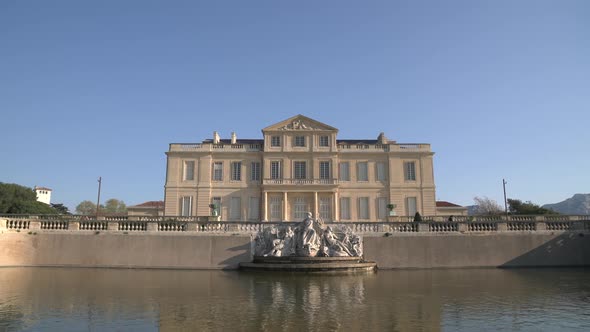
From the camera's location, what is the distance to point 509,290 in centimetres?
1210

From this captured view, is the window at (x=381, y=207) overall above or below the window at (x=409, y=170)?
below

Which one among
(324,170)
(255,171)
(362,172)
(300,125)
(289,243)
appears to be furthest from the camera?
(300,125)

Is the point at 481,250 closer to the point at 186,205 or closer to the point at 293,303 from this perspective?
the point at 293,303

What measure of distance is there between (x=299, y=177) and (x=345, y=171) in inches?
159

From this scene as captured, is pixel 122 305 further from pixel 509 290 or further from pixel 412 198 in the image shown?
pixel 412 198

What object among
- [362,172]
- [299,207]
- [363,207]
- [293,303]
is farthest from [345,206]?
[293,303]

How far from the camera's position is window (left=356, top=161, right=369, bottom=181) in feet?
120

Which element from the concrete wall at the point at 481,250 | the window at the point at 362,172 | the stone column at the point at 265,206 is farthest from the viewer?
the window at the point at 362,172

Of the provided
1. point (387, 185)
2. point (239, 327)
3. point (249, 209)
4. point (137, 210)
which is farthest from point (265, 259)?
point (137, 210)

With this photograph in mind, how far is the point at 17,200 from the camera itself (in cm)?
4322

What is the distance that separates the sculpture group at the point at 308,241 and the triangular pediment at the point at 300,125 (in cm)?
1829

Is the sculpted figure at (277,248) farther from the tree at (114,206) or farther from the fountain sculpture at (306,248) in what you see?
the tree at (114,206)

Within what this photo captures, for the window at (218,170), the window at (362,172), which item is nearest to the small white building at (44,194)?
the window at (218,170)

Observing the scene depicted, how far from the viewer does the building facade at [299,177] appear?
Result: 3562 cm
